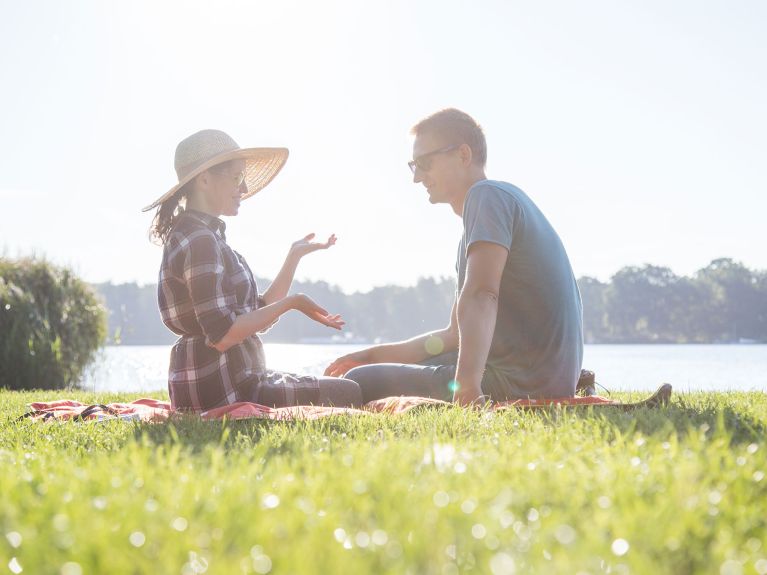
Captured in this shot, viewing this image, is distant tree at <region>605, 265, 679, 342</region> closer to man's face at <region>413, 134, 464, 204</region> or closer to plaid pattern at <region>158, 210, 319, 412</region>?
man's face at <region>413, 134, 464, 204</region>

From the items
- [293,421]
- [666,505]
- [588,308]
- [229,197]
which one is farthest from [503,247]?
[588,308]

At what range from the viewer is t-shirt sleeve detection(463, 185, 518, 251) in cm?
384

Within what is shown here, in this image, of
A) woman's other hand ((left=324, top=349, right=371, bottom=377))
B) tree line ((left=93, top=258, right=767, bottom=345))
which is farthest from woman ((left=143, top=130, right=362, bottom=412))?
tree line ((left=93, top=258, right=767, bottom=345))

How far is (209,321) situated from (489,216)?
1.70 m

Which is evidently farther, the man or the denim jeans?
the denim jeans

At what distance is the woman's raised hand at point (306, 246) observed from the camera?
16.8 ft

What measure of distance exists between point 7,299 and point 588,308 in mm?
84135

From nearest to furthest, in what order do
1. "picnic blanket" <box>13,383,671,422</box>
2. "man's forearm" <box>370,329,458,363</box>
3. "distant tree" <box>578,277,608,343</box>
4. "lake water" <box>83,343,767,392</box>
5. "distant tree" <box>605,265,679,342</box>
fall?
"picnic blanket" <box>13,383,671,422</box>, "man's forearm" <box>370,329,458,363</box>, "lake water" <box>83,343,767,392</box>, "distant tree" <box>605,265,679,342</box>, "distant tree" <box>578,277,608,343</box>

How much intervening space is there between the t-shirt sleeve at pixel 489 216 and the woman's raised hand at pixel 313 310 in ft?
3.02

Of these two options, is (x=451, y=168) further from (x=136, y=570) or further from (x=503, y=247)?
(x=136, y=570)

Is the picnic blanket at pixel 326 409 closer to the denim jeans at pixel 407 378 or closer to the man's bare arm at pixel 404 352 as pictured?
the denim jeans at pixel 407 378

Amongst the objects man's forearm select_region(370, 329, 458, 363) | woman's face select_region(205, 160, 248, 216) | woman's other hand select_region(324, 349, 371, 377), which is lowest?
woman's other hand select_region(324, 349, 371, 377)

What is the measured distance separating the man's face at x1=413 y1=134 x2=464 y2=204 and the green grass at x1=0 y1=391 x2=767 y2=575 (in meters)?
2.28

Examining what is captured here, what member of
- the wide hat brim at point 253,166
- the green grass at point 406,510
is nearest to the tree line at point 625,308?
the wide hat brim at point 253,166
